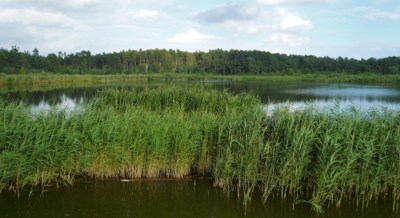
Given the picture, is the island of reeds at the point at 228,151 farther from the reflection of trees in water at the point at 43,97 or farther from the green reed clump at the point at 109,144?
the reflection of trees in water at the point at 43,97

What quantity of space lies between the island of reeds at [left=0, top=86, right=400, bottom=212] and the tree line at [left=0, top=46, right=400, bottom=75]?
95.3 meters

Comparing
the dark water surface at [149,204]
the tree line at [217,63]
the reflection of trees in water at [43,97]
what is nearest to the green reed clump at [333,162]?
the dark water surface at [149,204]

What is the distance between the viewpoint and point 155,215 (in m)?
7.48

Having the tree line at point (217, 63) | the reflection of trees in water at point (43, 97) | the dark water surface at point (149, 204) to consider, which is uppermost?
the tree line at point (217, 63)

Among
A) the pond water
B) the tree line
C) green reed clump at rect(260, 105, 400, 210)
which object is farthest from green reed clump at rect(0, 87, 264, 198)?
the tree line

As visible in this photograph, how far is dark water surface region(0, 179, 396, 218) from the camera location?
754 centimetres

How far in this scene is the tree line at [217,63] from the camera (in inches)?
4439

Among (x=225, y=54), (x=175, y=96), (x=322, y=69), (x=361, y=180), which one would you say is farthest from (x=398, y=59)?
(x=361, y=180)

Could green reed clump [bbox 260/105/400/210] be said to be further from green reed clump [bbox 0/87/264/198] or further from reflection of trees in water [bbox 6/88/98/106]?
reflection of trees in water [bbox 6/88/98/106]

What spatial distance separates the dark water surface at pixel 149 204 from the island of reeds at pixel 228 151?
29 centimetres

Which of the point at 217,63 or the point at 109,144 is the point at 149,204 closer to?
the point at 109,144

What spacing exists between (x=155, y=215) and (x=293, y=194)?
3427 mm

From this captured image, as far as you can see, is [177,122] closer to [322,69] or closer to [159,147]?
[159,147]

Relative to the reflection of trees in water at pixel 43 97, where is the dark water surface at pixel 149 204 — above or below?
below
